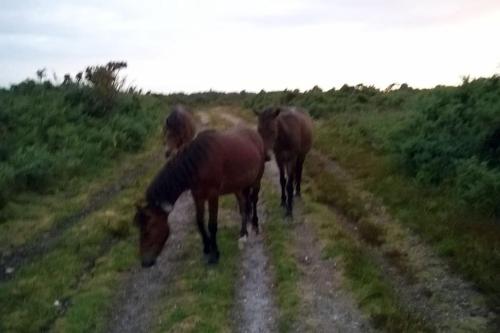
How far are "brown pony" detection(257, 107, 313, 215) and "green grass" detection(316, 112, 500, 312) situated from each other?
6.55ft

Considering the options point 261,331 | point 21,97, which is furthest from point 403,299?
point 21,97

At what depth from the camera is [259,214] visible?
1345 centimetres

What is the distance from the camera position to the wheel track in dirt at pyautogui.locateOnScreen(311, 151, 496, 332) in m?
8.05

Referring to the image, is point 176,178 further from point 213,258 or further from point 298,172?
point 298,172

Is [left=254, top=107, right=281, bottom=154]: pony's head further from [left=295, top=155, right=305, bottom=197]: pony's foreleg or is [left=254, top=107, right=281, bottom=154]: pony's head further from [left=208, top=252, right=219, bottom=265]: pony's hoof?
[left=208, top=252, right=219, bottom=265]: pony's hoof

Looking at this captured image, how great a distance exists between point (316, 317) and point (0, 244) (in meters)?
6.73

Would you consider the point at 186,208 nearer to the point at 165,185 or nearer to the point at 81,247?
the point at 81,247

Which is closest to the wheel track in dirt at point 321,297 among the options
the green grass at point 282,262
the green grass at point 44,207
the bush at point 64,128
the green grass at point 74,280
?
the green grass at point 282,262

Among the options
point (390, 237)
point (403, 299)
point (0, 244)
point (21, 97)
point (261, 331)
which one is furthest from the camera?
point (21, 97)

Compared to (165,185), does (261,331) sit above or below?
below

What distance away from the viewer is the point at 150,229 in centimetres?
945

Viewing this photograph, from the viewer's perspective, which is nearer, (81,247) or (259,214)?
(81,247)

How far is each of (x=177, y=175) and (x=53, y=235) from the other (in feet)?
14.0

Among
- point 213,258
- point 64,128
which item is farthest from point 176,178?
point 64,128
